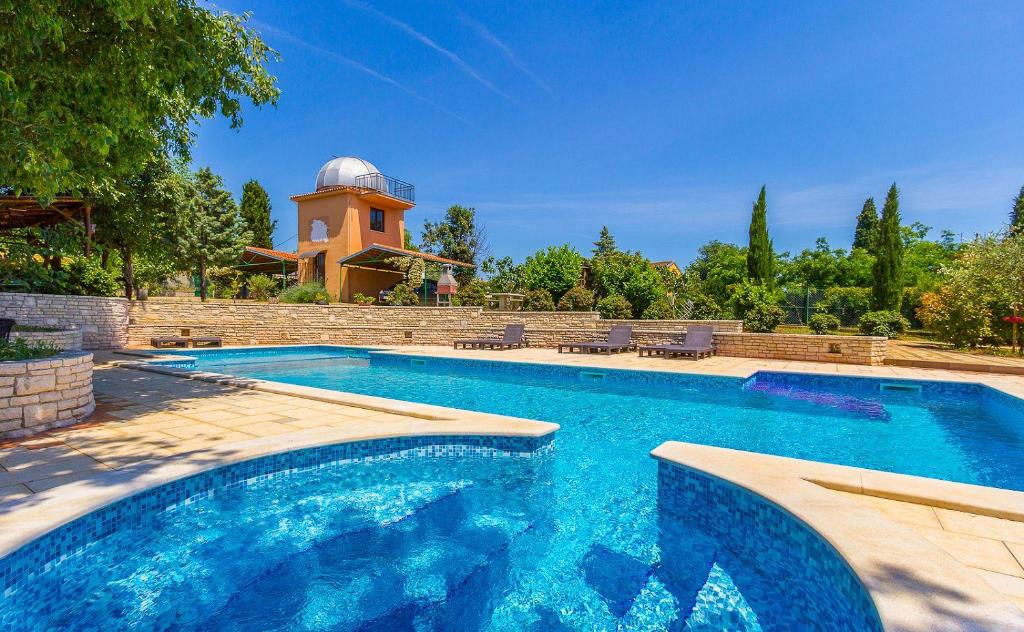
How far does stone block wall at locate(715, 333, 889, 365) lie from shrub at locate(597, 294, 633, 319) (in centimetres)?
537

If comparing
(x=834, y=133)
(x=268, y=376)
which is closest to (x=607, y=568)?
(x=268, y=376)

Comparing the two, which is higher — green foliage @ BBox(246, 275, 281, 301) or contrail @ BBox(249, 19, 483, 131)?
contrail @ BBox(249, 19, 483, 131)

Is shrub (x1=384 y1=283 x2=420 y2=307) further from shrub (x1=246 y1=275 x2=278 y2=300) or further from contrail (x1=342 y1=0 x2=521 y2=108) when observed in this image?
contrail (x1=342 y1=0 x2=521 y2=108)

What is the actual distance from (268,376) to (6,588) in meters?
8.90

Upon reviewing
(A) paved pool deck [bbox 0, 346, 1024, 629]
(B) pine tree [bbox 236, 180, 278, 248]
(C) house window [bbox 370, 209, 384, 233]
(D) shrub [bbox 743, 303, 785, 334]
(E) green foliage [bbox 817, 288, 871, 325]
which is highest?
(B) pine tree [bbox 236, 180, 278, 248]

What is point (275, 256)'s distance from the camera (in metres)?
27.4

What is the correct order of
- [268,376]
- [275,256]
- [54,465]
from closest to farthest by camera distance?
[54,465] → [268,376] → [275,256]

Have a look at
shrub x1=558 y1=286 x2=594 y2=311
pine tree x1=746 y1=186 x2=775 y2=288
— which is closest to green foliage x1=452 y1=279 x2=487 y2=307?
shrub x1=558 y1=286 x2=594 y2=311

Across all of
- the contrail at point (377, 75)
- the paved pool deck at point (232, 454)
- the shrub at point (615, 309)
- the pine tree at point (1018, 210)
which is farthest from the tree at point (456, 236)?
the pine tree at point (1018, 210)

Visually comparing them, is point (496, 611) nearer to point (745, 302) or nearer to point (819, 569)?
point (819, 569)

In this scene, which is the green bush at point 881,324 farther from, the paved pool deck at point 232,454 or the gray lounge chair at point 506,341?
the gray lounge chair at point 506,341

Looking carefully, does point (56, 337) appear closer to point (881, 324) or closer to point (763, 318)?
point (763, 318)

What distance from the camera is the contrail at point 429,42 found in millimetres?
13320

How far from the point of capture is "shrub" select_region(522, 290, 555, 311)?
776 inches
